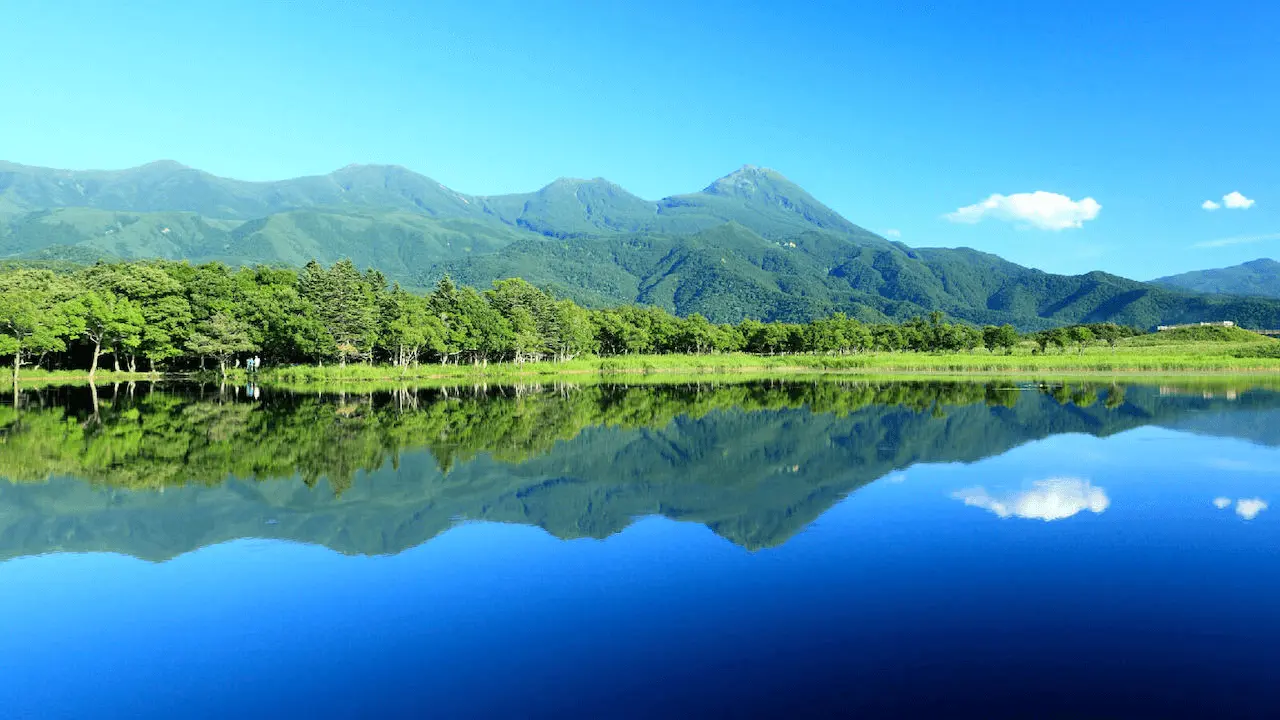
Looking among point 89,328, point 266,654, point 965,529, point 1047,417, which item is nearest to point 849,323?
point 1047,417

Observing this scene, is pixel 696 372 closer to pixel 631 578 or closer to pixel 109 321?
pixel 109 321

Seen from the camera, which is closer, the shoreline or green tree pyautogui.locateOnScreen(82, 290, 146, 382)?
green tree pyautogui.locateOnScreen(82, 290, 146, 382)

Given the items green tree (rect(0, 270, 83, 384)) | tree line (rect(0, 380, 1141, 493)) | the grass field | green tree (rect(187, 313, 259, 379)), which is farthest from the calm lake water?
green tree (rect(187, 313, 259, 379))

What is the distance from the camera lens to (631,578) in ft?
36.2

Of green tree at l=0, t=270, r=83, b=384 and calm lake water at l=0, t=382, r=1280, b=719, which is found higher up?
green tree at l=0, t=270, r=83, b=384

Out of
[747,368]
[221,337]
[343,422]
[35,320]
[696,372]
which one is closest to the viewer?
[343,422]

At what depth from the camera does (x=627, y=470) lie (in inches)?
808

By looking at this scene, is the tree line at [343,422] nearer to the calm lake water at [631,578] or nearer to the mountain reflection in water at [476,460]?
the mountain reflection in water at [476,460]

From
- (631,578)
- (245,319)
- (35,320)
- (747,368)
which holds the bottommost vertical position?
(747,368)

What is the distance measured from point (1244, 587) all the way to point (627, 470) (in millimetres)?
13649

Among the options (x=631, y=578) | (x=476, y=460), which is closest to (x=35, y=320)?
(x=476, y=460)

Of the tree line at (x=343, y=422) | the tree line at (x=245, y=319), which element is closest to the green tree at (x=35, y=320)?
the tree line at (x=245, y=319)

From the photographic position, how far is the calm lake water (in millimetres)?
7340

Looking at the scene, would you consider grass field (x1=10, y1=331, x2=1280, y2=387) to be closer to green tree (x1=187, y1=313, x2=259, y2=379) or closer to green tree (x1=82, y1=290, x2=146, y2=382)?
green tree (x1=187, y1=313, x2=259, y2=379)
